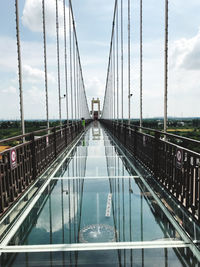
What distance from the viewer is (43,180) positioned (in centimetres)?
461

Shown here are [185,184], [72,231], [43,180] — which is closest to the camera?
[72,231]

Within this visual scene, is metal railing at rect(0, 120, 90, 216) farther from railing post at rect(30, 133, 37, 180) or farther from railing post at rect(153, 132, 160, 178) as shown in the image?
railing post at rect(153, 132, 160, 178)

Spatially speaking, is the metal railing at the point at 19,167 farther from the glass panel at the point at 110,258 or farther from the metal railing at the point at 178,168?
the metal railing at the point at 178,168

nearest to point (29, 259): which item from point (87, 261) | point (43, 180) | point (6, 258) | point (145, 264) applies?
point (6, 258)

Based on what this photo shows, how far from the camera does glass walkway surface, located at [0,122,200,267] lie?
2.07 m

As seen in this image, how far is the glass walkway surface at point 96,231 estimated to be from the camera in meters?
2.07

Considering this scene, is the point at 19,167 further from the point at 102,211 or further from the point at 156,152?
the point at 156,152

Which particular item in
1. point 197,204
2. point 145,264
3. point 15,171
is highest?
point 15,171

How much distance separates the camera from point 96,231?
100 inches

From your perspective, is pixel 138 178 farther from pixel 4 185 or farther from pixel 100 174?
pixel 4 185

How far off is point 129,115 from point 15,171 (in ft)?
28.7

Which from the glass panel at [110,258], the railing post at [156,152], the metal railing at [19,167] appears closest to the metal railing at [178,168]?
the railing post at [156,152]

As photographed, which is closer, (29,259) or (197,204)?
(29,259)

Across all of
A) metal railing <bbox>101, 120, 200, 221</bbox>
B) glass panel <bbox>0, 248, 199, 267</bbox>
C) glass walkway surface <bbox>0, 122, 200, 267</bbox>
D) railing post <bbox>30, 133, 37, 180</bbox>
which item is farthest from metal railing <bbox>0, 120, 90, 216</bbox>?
metal railing <bbox>101, 120, 200, 221</bbox>
